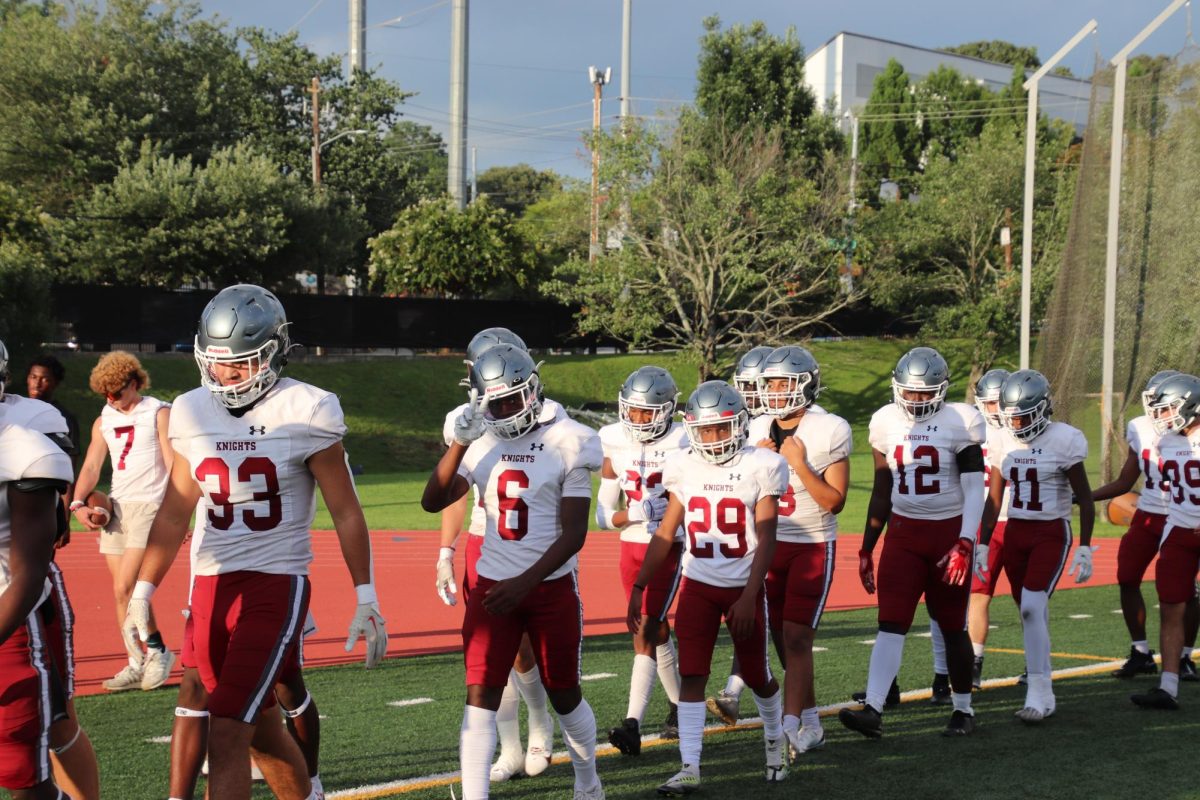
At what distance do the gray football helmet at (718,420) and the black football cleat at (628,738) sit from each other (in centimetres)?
149

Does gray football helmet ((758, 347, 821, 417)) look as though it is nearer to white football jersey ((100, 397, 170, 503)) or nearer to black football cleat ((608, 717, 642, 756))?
black football cleat ((608, 717, 642, 756))

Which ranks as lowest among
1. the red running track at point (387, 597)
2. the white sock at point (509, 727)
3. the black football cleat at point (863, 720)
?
the red running track at point (387, 597)

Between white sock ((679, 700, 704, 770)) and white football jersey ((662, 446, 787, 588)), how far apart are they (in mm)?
566

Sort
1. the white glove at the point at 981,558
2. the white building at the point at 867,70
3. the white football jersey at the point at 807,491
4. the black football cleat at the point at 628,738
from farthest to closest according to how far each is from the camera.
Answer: the white building at the point at 867,70
the white glove at the point at 981,558
the white football jersey at the point at 807,491
the black football cleat at the point at 628,738

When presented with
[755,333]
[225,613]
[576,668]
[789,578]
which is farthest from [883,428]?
[755,333]

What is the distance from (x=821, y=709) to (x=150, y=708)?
12.6ft

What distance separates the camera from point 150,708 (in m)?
7.02

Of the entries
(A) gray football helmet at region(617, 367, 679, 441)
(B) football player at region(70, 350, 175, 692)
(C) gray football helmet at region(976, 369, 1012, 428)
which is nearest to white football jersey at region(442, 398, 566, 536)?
(A) gray football helmet at region(617, 367, 679, 441)

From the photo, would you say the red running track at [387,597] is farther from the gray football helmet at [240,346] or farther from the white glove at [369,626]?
the gray football helmet at [240,346]

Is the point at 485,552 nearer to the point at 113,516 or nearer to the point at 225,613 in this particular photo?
the point at 225,613

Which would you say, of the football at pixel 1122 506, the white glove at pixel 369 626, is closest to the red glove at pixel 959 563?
the football at pixel 1122 506

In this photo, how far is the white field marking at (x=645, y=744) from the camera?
534cm

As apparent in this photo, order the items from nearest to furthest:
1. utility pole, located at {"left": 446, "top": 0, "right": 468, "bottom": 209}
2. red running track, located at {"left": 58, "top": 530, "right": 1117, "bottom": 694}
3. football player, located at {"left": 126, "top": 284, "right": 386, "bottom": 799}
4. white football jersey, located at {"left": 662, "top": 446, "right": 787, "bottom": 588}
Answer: football player, located at {"left": 126, "top": 284, "right": 386, "bottom": 799}, white football jersey, located at {"left": 662, "top": 446, "right": 787, "bottom": 588}, red running track, located at {"left": 58, "top": 530, "right": 1117, "bottom": 694}, utility pole, located at {"left": 446, "top": 0, "right": 468, "bottom": 209}

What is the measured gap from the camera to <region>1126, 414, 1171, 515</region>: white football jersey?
7.81 metres
